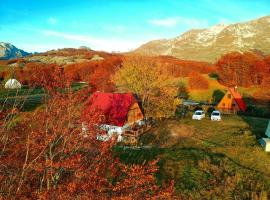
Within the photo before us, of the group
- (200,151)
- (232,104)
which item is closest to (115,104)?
(200,151)

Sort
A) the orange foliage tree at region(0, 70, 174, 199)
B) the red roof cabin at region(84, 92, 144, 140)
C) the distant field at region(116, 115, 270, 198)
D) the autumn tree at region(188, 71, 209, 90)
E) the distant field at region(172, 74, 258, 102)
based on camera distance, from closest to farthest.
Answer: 1. the orange foliage tree at region(0, 70, 174, 199)
2. the distant field at region(116, 115, 270, 198)
3. the red roof cabin at region(84, 92, 144, 140)
4. the distant field at region(172, 74, 258, 102)
5. the autumn tree at region(188, 71, 209, 90)

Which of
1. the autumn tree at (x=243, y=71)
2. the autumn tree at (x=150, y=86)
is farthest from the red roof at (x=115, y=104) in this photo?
the autumn tree at (x=243, y=71)

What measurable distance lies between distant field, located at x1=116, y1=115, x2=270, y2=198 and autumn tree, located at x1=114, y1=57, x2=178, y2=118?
3.25 meters

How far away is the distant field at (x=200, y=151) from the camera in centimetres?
3392

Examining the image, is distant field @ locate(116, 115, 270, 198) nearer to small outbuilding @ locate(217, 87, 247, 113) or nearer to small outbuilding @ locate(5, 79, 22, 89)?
small outbuilding @ locate(217, 87, 247, 113)

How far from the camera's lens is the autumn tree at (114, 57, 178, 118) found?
56.1 metres

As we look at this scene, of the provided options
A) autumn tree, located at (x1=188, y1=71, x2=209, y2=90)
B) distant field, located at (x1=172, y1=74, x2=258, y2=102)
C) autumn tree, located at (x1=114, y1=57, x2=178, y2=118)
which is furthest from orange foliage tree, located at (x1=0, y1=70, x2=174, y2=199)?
autumn tree, located at (x1=188, y1=71, x2=209, y2=90)

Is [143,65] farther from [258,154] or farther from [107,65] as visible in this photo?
[107,65]

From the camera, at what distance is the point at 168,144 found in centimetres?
4534

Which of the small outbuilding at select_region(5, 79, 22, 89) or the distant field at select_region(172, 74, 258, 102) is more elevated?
the small outbuilding at select_region(5, 79, 22, 89)

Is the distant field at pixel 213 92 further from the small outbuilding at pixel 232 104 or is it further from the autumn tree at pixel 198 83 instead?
the small outbuilding at pixel 232 104

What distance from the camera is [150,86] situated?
57.9 metres

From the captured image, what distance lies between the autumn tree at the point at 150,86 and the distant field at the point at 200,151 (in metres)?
3.25

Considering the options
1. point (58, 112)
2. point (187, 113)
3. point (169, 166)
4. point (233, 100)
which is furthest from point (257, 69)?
point (58, 112)
